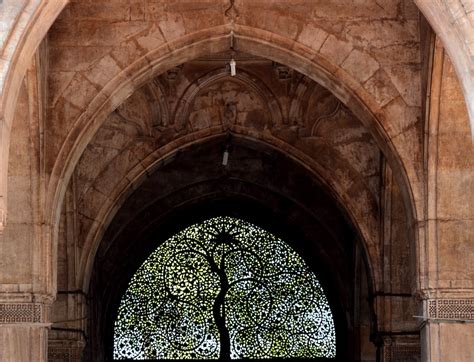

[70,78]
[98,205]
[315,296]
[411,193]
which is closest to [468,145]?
[411,193]

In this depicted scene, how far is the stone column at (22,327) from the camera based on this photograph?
42.4 ft

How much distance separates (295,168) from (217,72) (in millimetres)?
2340

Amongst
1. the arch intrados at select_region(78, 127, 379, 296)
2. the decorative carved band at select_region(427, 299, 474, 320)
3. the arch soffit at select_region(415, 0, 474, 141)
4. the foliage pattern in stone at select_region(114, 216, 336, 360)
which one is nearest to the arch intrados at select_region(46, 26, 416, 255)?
the decorative carved band at select_region(427, 299, 474, 320)

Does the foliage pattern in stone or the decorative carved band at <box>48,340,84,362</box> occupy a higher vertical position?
the foliage pattern in stone

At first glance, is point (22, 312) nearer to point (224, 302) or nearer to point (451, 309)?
point (451, 309)

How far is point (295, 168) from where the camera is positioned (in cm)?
1819

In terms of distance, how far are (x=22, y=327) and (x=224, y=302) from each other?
21.4 feet

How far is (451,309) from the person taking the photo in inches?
507

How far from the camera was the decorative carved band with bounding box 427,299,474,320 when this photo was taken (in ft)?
42.1

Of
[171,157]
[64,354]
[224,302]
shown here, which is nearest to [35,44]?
[171,157]

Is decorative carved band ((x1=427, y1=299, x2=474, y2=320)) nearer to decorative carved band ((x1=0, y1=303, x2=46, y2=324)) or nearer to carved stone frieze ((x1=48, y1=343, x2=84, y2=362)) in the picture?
decorative carved band ((x1=0, y1=303, x2=46, y2=324))

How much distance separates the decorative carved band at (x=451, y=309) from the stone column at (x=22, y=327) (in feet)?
10.7

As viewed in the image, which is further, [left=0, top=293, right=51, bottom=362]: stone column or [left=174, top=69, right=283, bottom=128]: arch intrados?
[left=174, top=69, right=283, bottom=128]: arch intrados

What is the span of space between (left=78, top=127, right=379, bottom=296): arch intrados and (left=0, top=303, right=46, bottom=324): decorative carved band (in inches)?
120
